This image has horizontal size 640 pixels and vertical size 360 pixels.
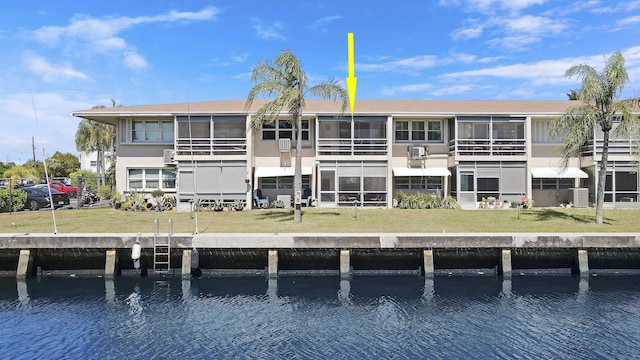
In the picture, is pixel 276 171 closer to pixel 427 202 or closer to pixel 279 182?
pixel 279 182

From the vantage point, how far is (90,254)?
1970 cm

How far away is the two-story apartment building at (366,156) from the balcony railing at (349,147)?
0.22ft

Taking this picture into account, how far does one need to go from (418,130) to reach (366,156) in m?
4.57

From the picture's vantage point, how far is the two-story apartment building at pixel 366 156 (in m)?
31.6

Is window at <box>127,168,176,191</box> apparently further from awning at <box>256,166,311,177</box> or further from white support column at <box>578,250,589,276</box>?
white support column at <box>578,250,589,276</box>

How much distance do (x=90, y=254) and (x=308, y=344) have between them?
11323 millimetres

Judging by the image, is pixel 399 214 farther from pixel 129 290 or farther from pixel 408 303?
pixel 129 290

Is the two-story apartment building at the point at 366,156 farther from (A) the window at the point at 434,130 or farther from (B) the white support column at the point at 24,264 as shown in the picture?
(B) the white support column at the point at 24,264

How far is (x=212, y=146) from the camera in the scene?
3161 cm

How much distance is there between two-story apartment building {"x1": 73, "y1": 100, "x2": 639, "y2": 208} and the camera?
1243 inches

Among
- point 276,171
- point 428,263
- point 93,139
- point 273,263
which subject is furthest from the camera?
point 93,139

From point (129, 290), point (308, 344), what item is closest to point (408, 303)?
point (308, 344)

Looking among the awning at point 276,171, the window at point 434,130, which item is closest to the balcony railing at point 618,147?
the window at point 434,130

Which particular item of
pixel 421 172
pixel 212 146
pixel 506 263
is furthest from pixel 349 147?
pixel 506 263
